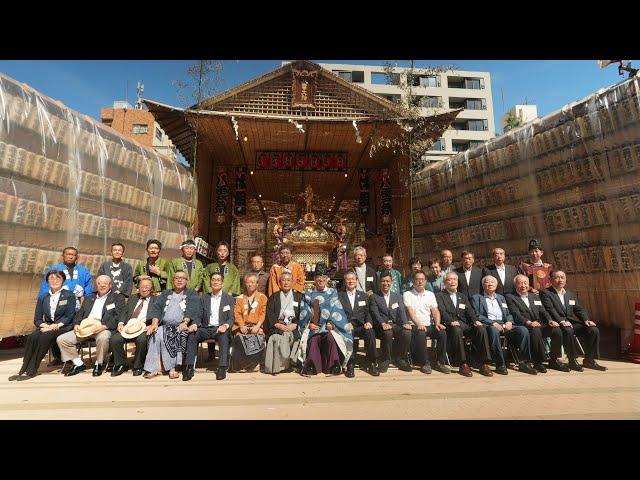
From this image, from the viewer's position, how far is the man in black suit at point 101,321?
435cm

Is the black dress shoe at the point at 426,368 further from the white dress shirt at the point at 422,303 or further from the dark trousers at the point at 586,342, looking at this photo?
the dark trousers at the point at 586,342

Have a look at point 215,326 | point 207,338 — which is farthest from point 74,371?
point 215,326

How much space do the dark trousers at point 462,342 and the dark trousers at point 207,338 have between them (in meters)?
2.75

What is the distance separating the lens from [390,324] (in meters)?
4.53

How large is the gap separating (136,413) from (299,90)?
794 centimetres

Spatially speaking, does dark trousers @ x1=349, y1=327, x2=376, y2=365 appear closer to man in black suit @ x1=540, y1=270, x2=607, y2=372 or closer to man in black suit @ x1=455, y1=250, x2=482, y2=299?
man in black suit @ x1=455, y1=250, x2=482, y2=299

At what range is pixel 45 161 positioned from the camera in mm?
5391

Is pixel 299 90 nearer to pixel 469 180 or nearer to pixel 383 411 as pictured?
pixel 469 180

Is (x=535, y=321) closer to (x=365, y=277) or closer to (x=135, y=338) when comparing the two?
(x=365, y=277)

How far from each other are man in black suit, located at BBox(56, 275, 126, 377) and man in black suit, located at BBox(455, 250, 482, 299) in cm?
452

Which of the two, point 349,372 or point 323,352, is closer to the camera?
point 349,372

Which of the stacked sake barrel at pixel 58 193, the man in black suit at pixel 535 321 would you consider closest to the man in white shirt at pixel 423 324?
the man in black suit at pixel 535 321

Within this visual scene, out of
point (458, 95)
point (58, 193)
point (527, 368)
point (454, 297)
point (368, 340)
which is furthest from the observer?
point (458, 95)

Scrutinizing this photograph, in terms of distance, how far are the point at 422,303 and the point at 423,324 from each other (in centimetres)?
27
